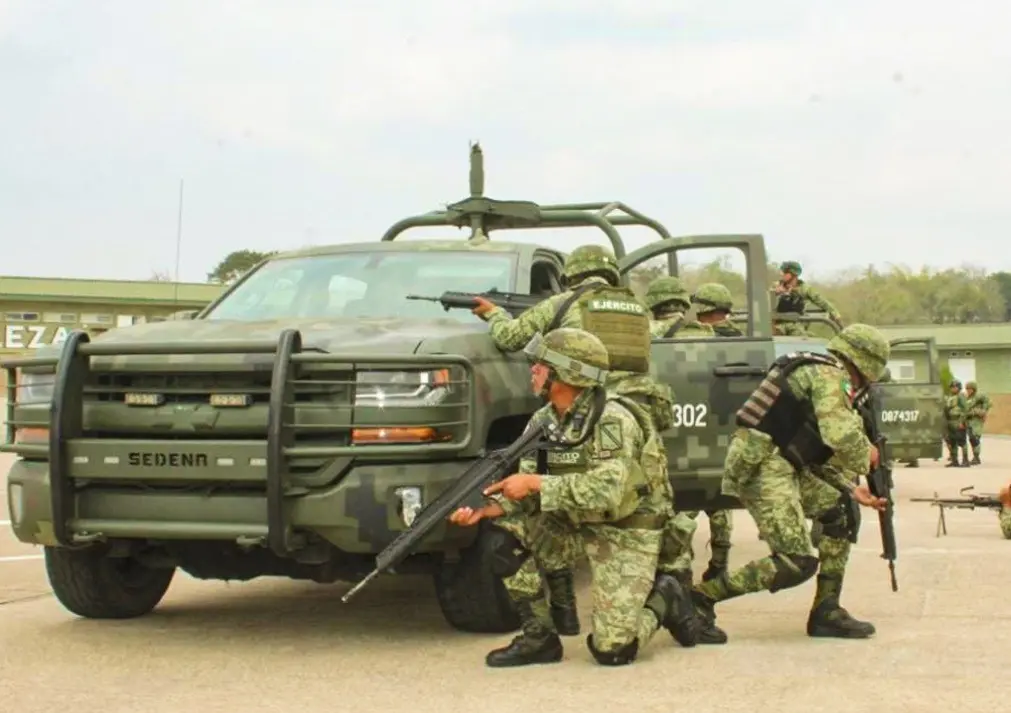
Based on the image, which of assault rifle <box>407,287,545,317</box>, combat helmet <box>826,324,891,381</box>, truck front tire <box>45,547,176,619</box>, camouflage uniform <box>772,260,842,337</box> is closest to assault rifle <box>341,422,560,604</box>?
assault rifle <box>407,287,545,317</box>

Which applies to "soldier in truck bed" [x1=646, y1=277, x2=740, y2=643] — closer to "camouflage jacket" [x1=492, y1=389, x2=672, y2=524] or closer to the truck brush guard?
"camouflage jacket" [x1=492, y1=389, x2=672, y2=524]

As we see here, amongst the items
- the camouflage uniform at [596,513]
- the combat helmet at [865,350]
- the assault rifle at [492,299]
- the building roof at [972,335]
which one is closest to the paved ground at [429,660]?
the camouflage uniform at [596,513]

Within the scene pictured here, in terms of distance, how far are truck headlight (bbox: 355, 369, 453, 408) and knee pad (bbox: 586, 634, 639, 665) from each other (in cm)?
117

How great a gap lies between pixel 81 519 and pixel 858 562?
17.2ft

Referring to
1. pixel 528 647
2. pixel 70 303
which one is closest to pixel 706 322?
pixel 528 647

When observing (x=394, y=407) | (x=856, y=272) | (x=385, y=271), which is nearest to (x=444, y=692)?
(x=394, y=407)

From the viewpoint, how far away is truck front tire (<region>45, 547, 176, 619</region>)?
6.59 m

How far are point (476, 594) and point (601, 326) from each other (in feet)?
4.24

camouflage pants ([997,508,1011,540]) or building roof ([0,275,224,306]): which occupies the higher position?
building roof ([0,275,224,306])

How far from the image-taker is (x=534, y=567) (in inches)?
229

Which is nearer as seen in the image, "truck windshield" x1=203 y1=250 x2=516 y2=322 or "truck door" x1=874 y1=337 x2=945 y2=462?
"truck windshield" x1=203 y1=250 x2=516 y2=322

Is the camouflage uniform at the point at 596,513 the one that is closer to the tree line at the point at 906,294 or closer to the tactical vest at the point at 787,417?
the tactical vest at the point at 787,417

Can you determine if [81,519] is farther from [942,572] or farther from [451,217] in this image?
[942,572]

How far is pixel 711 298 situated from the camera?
895cm
